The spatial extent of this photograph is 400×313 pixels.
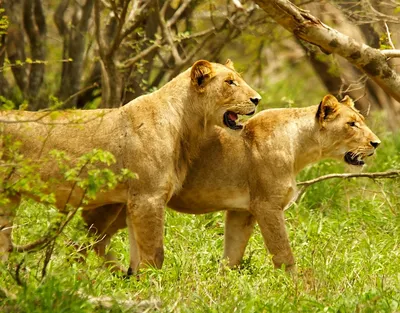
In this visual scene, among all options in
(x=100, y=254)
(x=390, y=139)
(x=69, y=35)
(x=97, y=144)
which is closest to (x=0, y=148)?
(x=97, y=144)

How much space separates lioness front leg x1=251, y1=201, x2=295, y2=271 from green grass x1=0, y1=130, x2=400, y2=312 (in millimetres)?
151

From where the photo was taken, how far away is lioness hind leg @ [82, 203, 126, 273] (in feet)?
25.8

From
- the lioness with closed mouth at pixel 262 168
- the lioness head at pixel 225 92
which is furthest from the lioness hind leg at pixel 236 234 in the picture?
the lioness head at pixel 225 92

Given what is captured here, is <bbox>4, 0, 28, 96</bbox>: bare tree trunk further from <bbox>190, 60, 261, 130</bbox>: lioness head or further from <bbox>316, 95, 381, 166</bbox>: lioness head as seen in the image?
<bbox>316, 95, 381, 166</bbox>: lioness head

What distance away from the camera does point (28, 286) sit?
578cm

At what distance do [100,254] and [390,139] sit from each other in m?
5.35

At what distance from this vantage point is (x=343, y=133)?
317 inches

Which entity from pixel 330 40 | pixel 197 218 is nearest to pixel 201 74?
pixel 330 40

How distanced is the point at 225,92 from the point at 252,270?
4.40 feet

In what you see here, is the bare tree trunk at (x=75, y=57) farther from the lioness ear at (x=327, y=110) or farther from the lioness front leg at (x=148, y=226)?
the lioness front leg at (x=148, y=226)

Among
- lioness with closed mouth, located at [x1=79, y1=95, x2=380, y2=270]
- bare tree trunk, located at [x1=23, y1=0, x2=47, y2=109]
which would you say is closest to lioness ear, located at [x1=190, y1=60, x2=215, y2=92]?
lioness with closed mouth, located at [x1=79, y1=95, x2=380, y2=270]

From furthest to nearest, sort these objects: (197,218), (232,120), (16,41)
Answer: (16,41) → (197,218) → (232,120)

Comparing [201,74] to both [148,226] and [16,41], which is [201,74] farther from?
[16,41]

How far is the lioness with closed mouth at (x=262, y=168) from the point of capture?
Answer: 7664 mm
